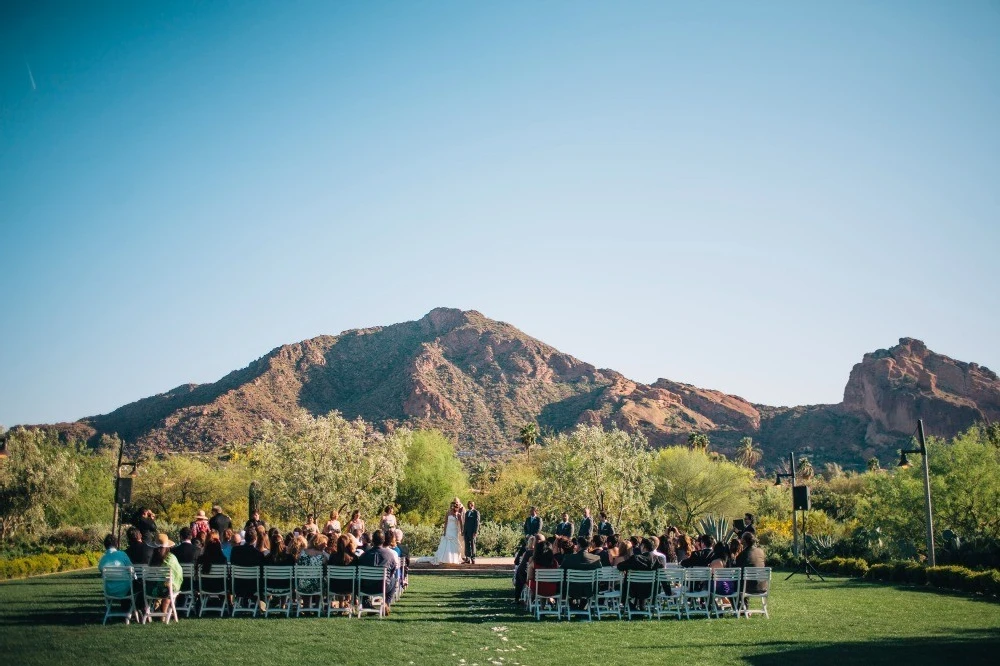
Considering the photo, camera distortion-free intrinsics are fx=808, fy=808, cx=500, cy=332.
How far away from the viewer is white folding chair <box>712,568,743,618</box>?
1450cm

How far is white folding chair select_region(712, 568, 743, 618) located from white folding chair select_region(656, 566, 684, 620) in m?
0.61

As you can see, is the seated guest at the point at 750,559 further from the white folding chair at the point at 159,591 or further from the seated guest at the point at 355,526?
the white folding chair at the point at 159,591

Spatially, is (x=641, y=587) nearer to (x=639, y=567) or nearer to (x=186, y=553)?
(x=639, y=567)

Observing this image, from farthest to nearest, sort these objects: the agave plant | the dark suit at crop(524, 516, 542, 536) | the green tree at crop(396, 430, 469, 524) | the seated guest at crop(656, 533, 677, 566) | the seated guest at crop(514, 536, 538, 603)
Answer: the green tree at crop(396, 430, 469, 524) → the agave plant → the dark suit at crop(524, 516, 542, 536) → the seated guest at crop(656, 533, 677, 566) → the seated guest at crop(514, 536, 538, 603)

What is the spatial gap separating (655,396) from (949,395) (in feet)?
166

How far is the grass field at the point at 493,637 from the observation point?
10227 millimetres

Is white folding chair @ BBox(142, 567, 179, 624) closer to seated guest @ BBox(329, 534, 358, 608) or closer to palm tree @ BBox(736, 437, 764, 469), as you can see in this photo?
seated guest @ BBox(329, 534, 358, 608)

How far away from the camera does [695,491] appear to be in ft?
149

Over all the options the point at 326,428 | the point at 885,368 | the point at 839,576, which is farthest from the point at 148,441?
the point at 885,368

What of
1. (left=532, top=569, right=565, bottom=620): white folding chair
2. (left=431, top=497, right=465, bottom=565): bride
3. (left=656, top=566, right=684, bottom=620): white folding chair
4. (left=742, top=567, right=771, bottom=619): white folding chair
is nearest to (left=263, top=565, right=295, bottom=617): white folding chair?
(left=532, top=569, right=565, bottom=620): white folding chair

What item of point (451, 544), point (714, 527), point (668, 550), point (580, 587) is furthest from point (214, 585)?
point (714, 527)

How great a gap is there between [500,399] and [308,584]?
343 ft

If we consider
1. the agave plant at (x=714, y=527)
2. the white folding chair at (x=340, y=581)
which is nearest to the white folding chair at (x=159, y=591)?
the white folding chair at (x=340, y=581)

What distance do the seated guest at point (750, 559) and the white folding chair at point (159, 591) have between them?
9931mm
